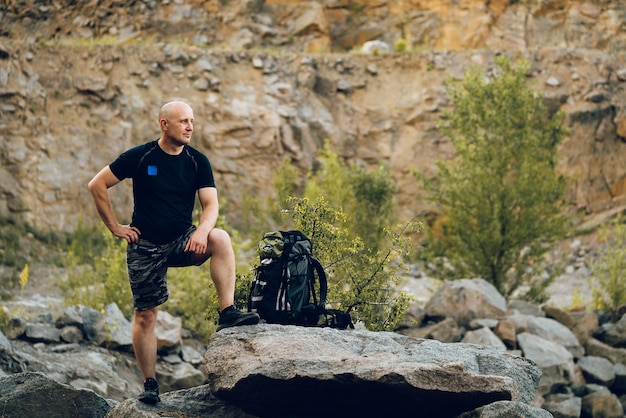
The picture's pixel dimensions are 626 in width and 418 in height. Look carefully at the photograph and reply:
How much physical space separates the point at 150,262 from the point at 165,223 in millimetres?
324

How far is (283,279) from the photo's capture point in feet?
26.0

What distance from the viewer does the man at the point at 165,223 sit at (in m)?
7.57

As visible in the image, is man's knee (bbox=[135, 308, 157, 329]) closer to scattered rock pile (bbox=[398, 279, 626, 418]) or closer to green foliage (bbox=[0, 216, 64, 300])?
scattered rock pile (bbox=[398, 279, 626, 418])

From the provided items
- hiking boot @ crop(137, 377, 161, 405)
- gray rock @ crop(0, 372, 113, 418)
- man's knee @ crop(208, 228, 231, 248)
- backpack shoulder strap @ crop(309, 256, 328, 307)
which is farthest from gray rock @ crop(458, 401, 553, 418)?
gray rock @ crop(0, 372, 113, 418)

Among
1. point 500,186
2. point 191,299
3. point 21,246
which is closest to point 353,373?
point 191,299

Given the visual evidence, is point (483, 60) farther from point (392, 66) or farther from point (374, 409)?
point (374, 409)

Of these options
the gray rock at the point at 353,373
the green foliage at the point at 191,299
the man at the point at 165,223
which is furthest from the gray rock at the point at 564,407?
the man at the point at 165,223

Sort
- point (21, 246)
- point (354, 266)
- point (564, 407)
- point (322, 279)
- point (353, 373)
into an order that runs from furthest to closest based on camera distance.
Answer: point (21, 246) → point (564, 407) → point (354, 266) → point (322, 279) → point (353, 373)

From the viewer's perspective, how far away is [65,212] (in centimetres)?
2428

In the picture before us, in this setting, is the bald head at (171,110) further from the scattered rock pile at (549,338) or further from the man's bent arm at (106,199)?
the scattered rock pile at (549,338)

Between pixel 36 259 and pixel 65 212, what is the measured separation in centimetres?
232

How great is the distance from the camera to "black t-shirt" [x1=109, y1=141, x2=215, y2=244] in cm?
757

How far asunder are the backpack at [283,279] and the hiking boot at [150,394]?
0.98m

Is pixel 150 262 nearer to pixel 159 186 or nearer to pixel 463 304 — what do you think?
pixel 159 186
